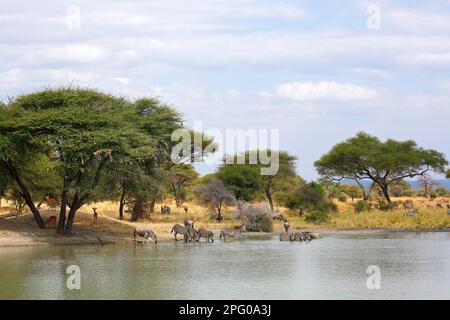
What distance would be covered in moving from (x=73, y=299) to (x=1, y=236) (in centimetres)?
1374

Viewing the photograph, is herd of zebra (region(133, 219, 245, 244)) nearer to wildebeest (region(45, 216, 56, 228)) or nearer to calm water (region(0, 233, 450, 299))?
calm water (region(0, 233, 450, 299))

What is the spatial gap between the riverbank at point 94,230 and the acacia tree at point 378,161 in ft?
51.0

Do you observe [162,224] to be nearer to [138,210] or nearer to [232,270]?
[138,210]

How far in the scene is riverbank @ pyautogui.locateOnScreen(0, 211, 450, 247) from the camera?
30250mm

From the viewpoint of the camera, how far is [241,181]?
46125mm

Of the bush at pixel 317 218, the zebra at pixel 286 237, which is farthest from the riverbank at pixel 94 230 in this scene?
the zebra at pixel 286 237

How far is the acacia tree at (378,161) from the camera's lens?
55781 mm

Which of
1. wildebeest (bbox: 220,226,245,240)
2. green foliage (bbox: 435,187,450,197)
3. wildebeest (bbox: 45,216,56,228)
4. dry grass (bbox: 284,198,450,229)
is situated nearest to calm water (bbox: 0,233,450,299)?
wildebeest (bbox: 220,226,245,240)

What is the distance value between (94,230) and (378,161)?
27.6 metres

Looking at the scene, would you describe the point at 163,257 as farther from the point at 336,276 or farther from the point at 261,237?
the point at 261,237

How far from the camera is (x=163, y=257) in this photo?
84.3 feet

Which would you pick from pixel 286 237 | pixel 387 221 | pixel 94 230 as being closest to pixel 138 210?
pixel 94 230
